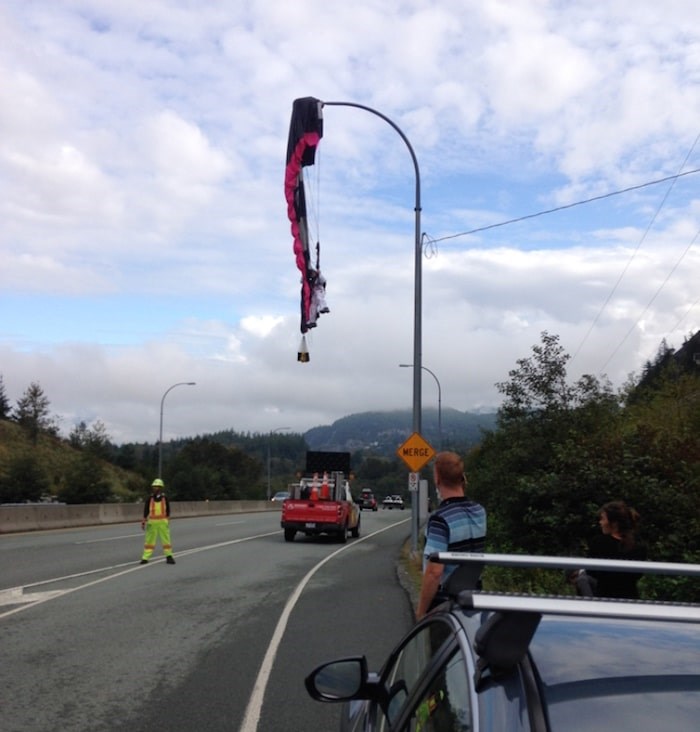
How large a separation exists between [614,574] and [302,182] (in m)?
13.8

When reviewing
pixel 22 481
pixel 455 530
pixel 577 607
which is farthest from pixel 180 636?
pixel 22 481

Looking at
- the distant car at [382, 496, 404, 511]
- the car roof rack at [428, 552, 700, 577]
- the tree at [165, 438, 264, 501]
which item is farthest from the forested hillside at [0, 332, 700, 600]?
the distant car at [382, 496, 404, 511]

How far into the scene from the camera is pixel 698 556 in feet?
35.3

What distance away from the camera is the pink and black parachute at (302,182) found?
666 inches

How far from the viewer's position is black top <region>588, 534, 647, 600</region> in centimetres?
542

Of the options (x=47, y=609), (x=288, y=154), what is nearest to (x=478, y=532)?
(x=47, y=609)

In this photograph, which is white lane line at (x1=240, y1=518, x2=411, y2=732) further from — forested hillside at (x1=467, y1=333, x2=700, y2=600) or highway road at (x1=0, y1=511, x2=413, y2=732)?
forested hillside at (x1=467, y1=333, x2=700, y2=600)

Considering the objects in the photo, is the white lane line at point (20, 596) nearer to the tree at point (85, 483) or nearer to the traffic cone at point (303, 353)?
the traffic cone at point (303, 353)

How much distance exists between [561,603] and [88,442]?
73.9 metres

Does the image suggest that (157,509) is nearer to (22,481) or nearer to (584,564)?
(584,564)

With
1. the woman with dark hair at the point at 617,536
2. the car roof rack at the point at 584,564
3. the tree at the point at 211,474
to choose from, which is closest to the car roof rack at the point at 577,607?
the car roof rack at the point at 584,564

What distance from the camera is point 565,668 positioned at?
2230 mm

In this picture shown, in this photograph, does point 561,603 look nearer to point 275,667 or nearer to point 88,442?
point 275,667

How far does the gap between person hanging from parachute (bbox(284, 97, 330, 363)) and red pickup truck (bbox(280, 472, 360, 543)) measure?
10.0 metres
